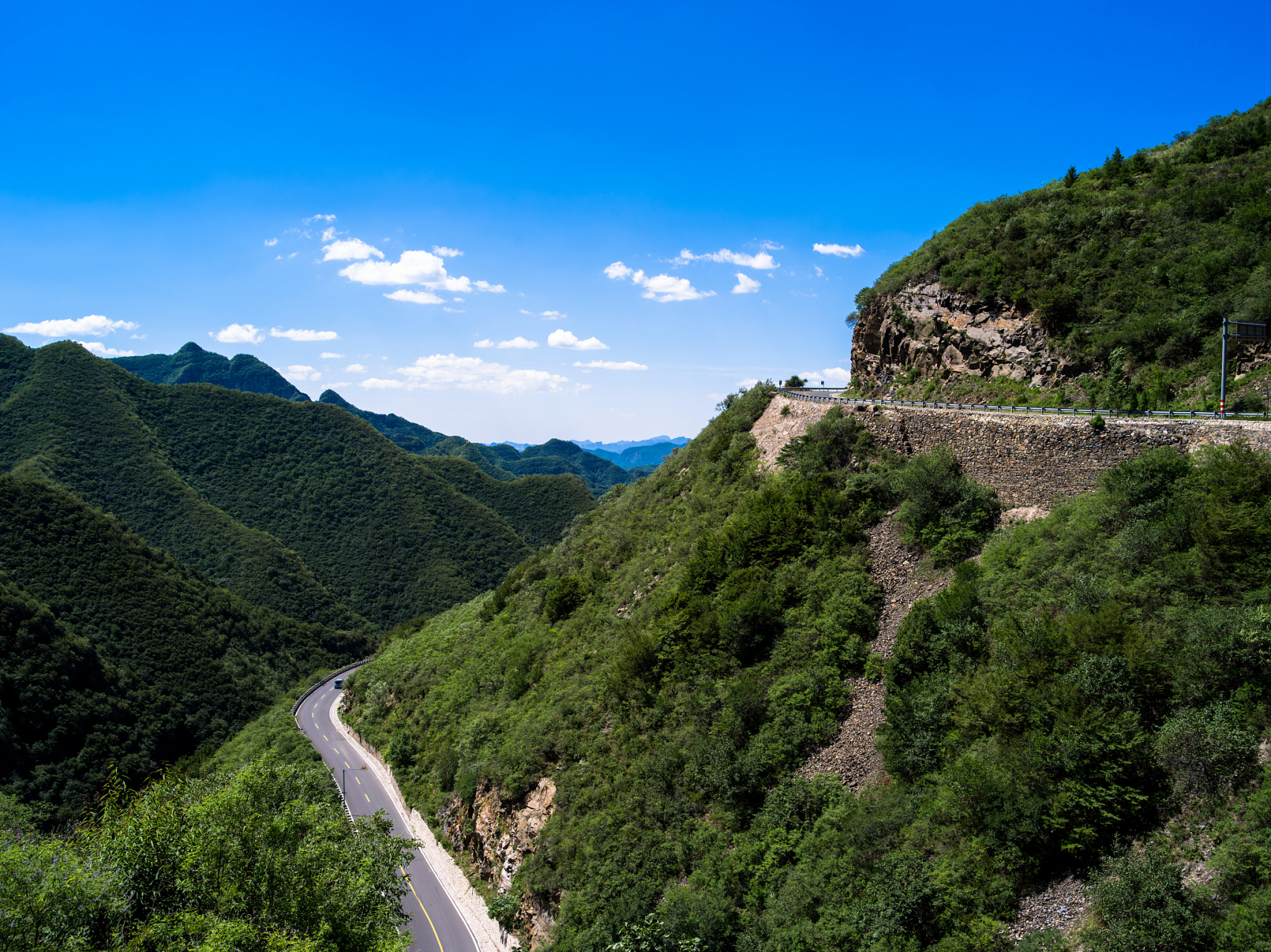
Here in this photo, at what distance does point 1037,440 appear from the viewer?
19484 mm

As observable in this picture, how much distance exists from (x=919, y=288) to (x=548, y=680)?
2541cm

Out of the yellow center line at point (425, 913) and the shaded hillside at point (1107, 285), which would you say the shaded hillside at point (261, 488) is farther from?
the shaded hillside at point (1107, 285)

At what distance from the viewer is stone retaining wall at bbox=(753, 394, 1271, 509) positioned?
643 inches

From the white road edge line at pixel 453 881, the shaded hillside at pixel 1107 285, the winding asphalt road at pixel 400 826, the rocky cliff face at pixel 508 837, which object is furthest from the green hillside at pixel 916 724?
the shaded hillside at pixel 1107 285

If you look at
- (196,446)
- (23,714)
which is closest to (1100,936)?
(23,714)

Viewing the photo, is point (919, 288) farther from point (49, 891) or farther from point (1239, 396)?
point (49, 891)

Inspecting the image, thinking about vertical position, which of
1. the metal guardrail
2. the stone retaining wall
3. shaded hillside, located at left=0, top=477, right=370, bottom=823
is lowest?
shaded hillside, located at left=0, top=477, right=370, bottom=823

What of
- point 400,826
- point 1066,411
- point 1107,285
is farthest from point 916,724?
point 400,826

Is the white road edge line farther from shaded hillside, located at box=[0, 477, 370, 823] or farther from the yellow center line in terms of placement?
shaded hillside, located at box=[0, 477, 370, 823]

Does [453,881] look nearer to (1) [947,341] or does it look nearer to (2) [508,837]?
(2) [508,837]

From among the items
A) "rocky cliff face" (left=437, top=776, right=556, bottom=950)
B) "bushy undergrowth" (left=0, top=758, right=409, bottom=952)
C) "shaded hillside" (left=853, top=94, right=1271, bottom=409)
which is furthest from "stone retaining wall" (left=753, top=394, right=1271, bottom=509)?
"bushy undergrowth" (left=0, top=758, right=409, bottom=952)

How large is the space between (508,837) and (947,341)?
27.1 m

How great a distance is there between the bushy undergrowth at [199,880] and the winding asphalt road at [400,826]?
9607 mm

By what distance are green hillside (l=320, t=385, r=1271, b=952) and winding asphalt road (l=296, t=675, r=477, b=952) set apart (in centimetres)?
353
